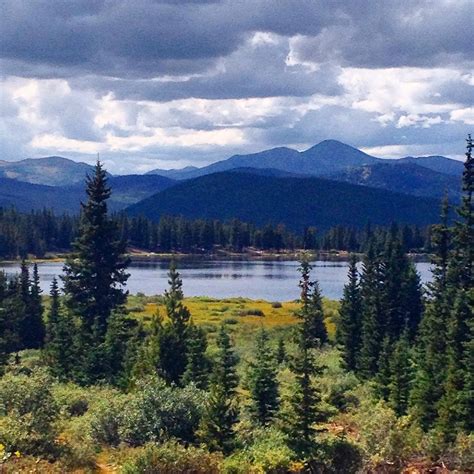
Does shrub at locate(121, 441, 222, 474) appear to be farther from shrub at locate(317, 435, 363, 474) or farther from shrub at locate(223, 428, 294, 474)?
shrub at locate(317, 435, 363, 474)

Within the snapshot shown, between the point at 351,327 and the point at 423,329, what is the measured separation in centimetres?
1458

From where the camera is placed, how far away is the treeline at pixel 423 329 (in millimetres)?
36906

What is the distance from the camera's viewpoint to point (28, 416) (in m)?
24.9

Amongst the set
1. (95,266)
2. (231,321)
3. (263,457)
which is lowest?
(231,321)

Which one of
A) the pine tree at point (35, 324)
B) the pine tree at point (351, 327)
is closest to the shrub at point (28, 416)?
the pine tree at point (351, 327)

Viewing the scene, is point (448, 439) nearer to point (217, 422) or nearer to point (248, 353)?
point (217, 422)

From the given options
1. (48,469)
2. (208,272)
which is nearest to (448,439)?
(48,469)

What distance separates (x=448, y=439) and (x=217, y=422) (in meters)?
11.0

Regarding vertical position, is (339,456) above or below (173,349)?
below

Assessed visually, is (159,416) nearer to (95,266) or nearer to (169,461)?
(169,461)

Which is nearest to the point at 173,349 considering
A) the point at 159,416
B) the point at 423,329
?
the point at 423,329

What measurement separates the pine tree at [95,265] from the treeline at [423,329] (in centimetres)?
1978

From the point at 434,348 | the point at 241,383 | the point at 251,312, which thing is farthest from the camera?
the point at 251,312

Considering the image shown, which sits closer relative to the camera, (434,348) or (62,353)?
(434,348)
